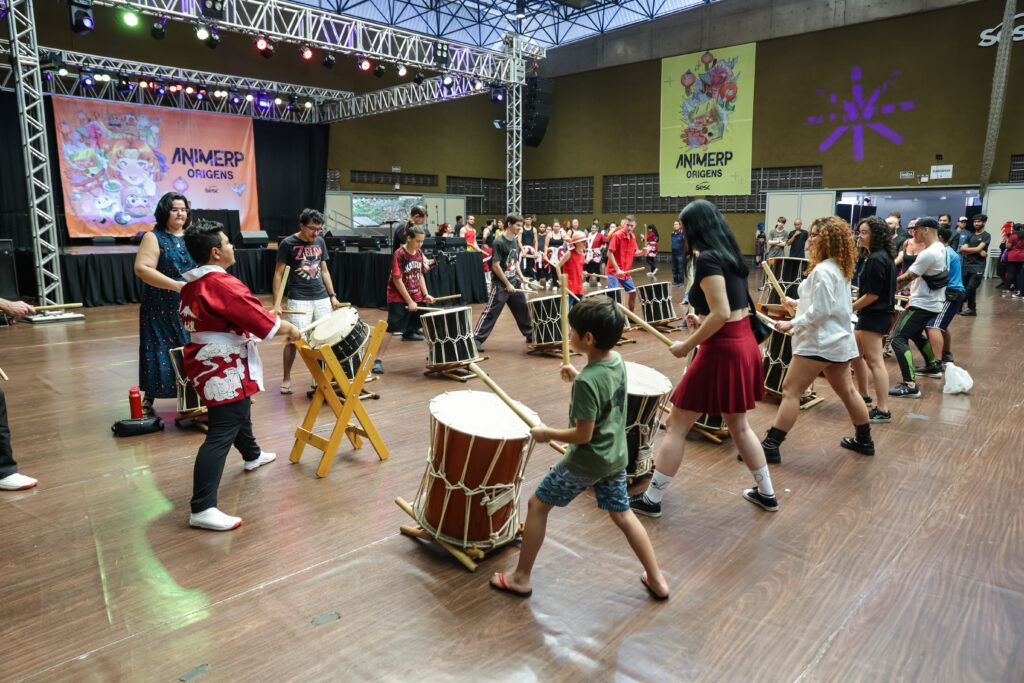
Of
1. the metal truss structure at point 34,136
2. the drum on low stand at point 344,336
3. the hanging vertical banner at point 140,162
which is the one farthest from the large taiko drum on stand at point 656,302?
the hanging vertical banner at point 140,162

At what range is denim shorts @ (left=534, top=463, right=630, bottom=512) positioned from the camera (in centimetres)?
241

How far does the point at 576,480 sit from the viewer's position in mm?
2406

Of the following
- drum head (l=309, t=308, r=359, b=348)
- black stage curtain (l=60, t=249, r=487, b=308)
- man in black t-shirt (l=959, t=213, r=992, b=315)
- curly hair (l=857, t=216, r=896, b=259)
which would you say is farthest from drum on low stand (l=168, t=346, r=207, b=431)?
man in black t-shirt (l=959, t=213, r=992, b=315)

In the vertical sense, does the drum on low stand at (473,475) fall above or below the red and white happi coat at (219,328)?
below

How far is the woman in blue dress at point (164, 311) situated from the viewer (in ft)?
14.4

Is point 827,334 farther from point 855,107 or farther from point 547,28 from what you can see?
point 547,28

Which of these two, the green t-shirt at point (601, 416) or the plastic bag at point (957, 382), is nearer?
the green t-shirt at point (601, 416)

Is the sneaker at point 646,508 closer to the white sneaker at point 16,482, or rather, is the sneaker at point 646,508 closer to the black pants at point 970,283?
the white sneaker at point 16,482

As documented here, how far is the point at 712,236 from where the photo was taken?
119 inches

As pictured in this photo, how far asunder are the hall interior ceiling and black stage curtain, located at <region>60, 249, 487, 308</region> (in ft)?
35.5

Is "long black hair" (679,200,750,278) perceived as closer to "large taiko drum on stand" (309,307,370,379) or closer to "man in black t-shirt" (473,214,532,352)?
"large taiko drum on stand" (309,307,370,379)

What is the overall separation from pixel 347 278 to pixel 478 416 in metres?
9.73

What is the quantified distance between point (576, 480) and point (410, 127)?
23047mm

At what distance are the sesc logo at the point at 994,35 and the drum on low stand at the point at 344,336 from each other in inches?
769
